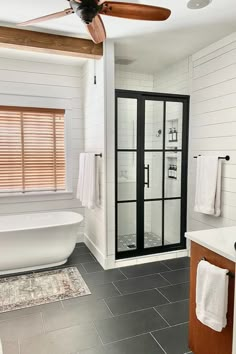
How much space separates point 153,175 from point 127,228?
0.82 m

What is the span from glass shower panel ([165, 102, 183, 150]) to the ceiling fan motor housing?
2.05 meters

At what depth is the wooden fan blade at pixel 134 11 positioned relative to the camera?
1.74 metres

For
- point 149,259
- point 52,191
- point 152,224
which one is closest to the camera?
point 149,259

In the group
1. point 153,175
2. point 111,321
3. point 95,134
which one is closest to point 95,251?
point 153,175

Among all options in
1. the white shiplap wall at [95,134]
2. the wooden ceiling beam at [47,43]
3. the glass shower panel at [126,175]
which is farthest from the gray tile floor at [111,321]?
the wooden ceiling beam at [47,43]

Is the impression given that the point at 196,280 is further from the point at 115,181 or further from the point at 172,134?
the point at 172,134

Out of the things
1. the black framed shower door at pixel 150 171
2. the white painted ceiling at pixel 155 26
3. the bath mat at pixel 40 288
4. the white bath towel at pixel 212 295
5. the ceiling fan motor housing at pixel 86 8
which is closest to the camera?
the white bath towel at pixel 212 295

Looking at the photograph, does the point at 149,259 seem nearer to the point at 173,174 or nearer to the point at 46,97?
the point at 173,174

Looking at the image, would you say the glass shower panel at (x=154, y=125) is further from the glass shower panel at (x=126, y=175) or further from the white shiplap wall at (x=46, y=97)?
the white shiplap wall at (x=46, y=97)

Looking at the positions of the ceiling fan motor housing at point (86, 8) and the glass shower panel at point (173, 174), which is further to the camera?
the glass shower panel at point (173, 174)

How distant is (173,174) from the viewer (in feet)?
12.2

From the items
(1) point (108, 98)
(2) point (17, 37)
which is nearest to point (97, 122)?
(1) point (108, 98)

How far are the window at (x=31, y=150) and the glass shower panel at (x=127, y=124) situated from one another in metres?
1.13

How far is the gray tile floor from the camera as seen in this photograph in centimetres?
198
